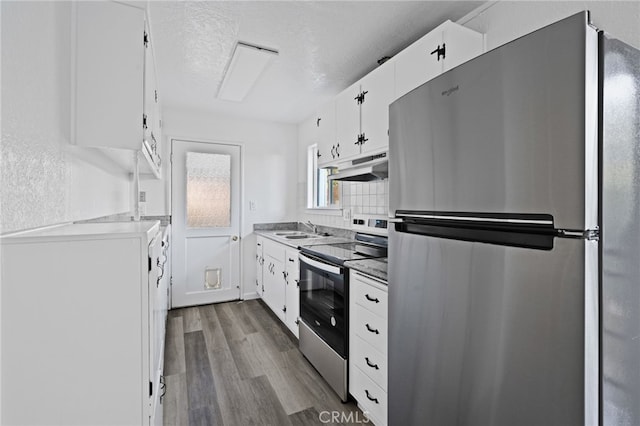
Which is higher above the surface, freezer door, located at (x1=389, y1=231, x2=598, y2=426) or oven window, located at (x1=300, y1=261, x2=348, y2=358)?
freezer door, located at (x1=389, y1=231, x2=598, y2=426)

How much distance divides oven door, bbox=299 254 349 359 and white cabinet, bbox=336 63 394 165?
907 mm

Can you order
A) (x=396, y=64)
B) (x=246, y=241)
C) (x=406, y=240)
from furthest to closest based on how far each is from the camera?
(x=246, y=241) < (x=396, y=64) < (x=406, y=240)

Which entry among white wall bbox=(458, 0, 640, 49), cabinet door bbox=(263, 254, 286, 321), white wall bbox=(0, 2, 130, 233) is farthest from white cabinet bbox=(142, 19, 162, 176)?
white wall bbox=(458, 0, 640, 49)

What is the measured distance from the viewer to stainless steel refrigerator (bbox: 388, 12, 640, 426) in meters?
0.67

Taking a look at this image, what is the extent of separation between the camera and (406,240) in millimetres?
1187

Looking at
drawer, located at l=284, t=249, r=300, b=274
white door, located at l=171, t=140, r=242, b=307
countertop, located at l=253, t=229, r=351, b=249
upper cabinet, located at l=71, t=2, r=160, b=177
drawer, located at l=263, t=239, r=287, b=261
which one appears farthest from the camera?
white door, located at l=171, t=140, r=242, b=307

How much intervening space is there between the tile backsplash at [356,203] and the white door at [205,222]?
1.10 m

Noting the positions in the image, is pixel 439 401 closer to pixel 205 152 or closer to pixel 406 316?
pixel 406 316

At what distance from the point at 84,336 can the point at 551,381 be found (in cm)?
120

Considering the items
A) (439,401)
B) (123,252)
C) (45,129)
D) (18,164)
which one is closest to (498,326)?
(439,401)

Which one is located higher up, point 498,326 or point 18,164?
point 18,164

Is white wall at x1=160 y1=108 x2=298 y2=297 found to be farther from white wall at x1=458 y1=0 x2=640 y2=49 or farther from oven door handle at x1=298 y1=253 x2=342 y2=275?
white wall at x1=458 y1=0 x2=640 y2=49

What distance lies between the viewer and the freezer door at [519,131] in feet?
2.18

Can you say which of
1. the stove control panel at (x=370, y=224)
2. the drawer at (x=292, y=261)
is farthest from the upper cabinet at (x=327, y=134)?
the drawer at (x=292, y=261)
